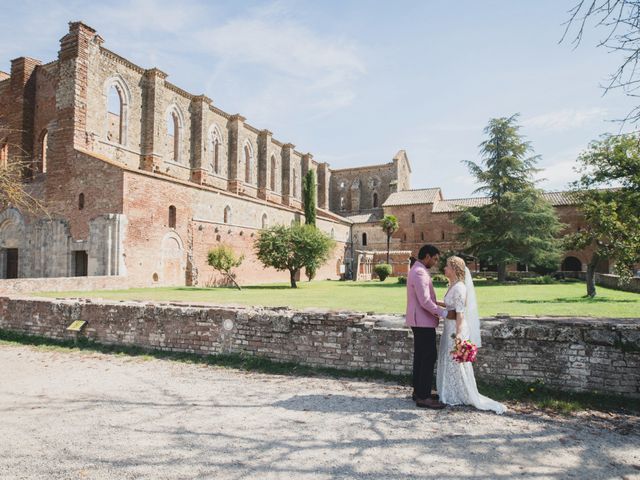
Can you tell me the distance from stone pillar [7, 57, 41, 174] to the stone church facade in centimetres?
6

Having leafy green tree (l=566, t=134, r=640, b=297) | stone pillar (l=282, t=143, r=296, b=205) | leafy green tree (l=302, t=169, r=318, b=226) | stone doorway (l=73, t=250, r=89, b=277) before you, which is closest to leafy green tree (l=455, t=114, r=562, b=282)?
leafy green tree (l=566, t=134, r=640, b=297)

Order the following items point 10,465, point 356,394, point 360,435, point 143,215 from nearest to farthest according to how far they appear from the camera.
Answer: point 10,465, point 360,435, point 356,394, point 143,215

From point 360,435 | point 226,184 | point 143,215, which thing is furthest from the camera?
point 226,184

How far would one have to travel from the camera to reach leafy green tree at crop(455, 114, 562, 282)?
2652cm

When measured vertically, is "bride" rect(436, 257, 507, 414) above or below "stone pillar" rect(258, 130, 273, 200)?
below

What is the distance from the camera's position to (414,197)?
4431cm

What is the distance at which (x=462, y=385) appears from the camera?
441 cm

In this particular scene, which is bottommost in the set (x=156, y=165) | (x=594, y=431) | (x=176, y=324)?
(x=594, y=431)

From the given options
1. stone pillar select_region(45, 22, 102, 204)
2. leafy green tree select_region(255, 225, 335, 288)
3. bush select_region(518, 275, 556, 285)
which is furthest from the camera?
bush select_region(518, 275, 556, 285)

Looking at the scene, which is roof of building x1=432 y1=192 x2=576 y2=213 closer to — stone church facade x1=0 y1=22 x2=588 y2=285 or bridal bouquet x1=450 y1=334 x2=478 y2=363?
stone church facade x1=0 y1=22 x2=588 y2=285

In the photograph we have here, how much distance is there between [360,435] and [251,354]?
2955 millimetres

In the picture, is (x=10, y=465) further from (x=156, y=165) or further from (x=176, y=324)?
(x=156, y=165)

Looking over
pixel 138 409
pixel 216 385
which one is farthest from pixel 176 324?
pixel 138 409

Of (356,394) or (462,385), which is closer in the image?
(462,385)
